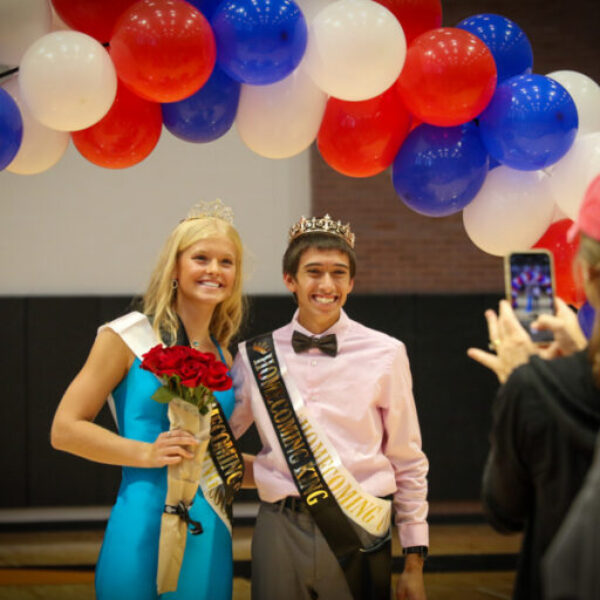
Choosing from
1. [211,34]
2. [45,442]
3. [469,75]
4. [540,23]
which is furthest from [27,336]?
[540,23]

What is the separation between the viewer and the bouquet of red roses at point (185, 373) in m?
1.91

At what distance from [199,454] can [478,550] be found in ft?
11.6

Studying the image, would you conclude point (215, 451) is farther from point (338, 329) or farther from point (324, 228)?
point (324, 228)

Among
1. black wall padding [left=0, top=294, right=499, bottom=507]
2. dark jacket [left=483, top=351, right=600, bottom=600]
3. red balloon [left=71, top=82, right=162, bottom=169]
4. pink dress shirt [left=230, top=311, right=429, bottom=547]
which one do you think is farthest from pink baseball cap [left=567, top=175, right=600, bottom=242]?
black wall padding [left=0, top=294, right=499, bottom=507]

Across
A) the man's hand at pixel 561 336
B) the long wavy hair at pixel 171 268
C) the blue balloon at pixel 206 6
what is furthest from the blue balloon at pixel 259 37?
the man's hand at pixel 561 336

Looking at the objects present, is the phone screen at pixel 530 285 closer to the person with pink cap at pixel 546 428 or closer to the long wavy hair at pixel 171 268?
the person with pink cap at pixel 546 428

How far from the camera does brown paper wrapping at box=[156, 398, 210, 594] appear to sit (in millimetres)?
1991

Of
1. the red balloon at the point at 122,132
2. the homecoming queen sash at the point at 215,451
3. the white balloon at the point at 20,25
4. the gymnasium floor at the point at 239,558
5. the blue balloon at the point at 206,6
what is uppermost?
the blue balloon at the point at 206,6

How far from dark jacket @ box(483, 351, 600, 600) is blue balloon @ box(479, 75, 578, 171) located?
1286mm

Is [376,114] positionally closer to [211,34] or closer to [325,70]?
[325,70]

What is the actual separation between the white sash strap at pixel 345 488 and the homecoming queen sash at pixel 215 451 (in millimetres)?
229

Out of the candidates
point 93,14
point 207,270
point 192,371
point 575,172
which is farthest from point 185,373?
point 575,172

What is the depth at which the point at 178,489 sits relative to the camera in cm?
203

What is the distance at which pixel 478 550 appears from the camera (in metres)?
5.01
